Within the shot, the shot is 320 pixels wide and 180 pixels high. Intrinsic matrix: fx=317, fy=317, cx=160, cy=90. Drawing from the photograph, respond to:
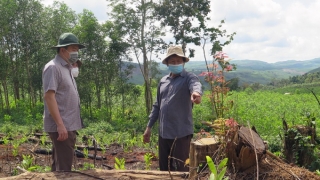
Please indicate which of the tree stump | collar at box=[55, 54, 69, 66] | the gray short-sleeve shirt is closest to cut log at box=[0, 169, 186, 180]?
the tree stump

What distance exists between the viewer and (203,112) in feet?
57.8

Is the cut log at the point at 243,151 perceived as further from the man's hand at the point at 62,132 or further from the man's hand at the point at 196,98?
the man's hand at the point at 62,132

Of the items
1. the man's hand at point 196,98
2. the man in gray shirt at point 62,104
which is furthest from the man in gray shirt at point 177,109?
the man in gray shirt at point 62,104

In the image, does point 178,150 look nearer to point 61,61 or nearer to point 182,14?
point 61,61

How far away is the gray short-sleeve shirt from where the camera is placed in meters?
2.97

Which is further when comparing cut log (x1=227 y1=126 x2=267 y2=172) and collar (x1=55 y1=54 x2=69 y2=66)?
collar (x1=55 y1=54 x2=69 y2=66)

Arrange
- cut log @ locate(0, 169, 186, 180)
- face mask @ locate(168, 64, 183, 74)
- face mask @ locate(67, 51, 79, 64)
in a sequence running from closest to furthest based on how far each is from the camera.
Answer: cut log @ locate(0, 169, 186, 180) → face mask @ locate(67, 51, 79, 64) → face mask @ locate(168, 64, 183, 74)

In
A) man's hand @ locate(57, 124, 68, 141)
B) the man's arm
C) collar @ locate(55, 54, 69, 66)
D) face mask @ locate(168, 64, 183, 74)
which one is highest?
collar @ locate(55, 54, 69, 66)

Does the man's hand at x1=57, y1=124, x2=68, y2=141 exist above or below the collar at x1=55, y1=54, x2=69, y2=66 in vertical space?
below

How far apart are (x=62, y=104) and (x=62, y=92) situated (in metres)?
0.12

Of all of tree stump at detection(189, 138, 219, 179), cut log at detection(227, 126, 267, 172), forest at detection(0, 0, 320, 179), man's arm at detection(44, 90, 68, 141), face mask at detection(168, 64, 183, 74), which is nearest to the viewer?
cut log at detection(227, 126, 267, 172)

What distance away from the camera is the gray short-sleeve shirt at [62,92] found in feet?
9.76

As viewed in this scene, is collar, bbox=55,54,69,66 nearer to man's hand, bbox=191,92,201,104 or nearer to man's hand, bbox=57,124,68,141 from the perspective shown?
man's hand, bbox=57,124,68,141

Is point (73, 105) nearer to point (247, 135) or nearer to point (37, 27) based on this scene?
point (247, 135)
